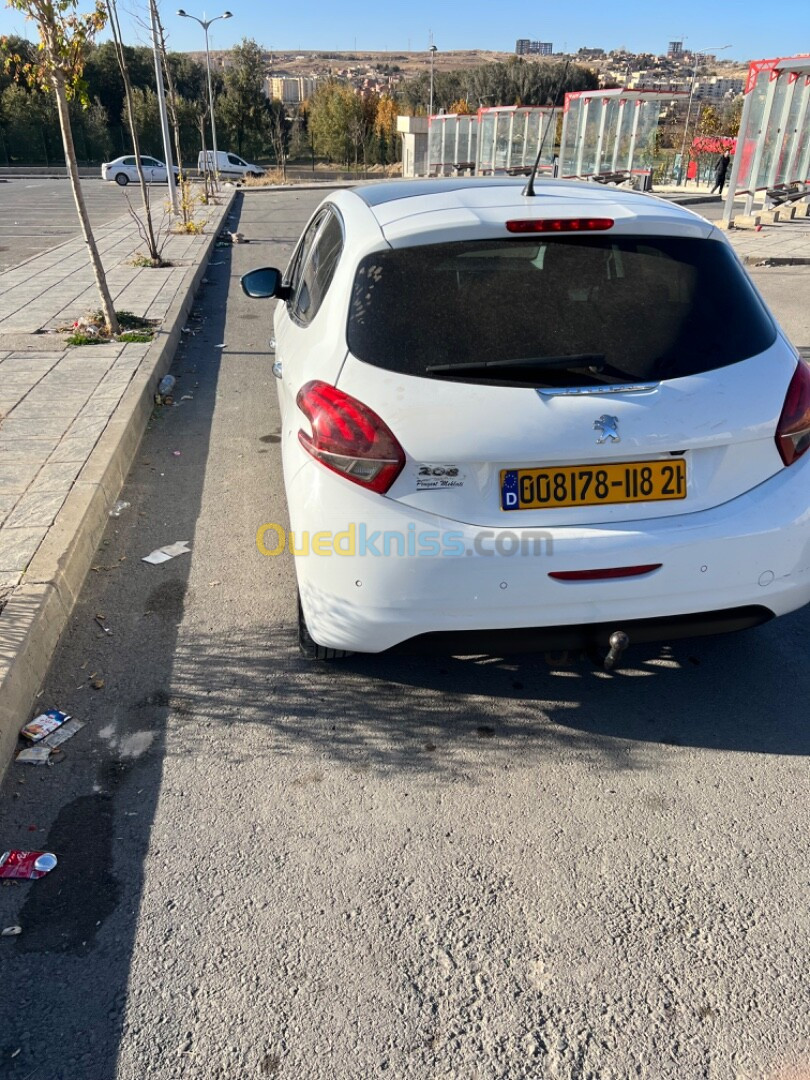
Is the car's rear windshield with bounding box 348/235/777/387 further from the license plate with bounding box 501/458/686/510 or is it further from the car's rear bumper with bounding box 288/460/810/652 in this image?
the car's rear bumper with bounding box 288/460/810/652

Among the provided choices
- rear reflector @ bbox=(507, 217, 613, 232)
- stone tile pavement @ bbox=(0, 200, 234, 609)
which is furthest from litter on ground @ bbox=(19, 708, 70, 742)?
rear reflector @ bbox=(507, 217, 613, 232)

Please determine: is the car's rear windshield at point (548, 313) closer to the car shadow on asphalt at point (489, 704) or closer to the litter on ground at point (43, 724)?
the car shadow on asphalt at point (489, 704)

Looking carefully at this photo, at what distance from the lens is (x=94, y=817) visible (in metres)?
2.63

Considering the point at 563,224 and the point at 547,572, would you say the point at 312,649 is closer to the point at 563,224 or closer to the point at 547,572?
the point at 547,572

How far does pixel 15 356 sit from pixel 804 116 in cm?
2036

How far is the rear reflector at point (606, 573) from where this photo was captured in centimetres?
264

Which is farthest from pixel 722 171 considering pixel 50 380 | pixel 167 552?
pixel 167 552

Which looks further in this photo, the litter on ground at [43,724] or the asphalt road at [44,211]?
the asphalt road at [44,211]

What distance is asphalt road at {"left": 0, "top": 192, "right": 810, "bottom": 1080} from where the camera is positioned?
6.46 ft

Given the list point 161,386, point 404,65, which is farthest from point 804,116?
point 404,65

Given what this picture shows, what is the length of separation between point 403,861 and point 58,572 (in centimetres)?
215

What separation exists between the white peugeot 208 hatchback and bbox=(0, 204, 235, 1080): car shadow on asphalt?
0.87 m

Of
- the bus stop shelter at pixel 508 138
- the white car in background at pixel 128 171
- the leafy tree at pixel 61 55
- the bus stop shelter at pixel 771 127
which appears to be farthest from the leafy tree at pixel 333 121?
the leafy tree at pixel 61 55

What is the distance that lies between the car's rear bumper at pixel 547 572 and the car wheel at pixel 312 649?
1.07ft
